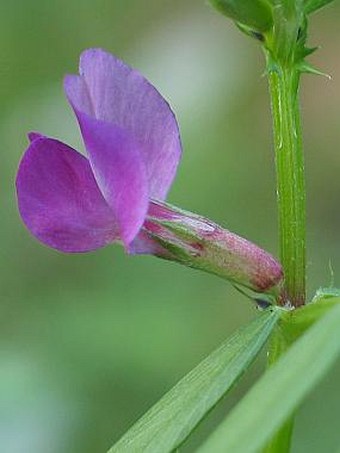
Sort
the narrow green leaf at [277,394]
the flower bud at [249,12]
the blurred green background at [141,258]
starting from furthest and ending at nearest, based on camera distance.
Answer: the blurred green background at [141,258], the flower bud at [249,12], the narrow green leaf at [277,394]

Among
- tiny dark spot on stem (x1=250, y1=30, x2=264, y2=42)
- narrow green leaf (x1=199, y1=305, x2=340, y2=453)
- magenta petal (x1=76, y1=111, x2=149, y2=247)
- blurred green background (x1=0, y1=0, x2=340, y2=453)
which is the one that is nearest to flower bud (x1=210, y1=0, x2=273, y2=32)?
tiny dark spot on stem (x1=250, y1=30, x2=264, y2=42)

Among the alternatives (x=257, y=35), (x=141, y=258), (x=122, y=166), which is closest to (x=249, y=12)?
(x=257, y=35)

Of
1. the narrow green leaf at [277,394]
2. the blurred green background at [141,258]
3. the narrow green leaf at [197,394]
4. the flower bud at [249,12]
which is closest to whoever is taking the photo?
the narrow green leaf at [277,394]

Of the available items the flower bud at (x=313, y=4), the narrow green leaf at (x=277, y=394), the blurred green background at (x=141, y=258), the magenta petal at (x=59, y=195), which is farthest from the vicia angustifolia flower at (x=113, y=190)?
the blurred green background at (x=141, y=258)

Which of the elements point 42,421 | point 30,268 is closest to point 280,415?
point 42,421

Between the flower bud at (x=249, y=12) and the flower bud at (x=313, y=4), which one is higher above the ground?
the flower bud at (x=313, y=4)

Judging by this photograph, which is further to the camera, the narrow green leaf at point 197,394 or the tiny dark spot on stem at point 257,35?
the tiny dark spot on stem at point 257,35

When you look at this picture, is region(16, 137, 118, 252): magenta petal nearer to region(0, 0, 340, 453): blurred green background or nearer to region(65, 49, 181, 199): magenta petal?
region(65, 49, 181, 199): magenta petal

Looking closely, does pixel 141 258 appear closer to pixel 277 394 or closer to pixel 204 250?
pixel 204 250

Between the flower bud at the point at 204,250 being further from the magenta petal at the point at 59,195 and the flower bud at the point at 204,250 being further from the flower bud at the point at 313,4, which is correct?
the flower bud at the point at 313,4
